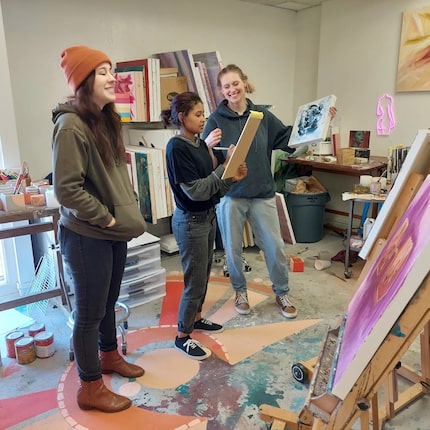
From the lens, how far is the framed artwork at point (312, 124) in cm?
231

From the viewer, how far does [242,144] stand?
1935 mm

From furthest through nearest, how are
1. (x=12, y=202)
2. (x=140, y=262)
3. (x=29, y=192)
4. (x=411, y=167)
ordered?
(x=140, y=262)
(x=29, y=192)
(x=12, y=202)
(x=411, y=167)

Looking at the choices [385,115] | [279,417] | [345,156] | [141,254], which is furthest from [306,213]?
[279,417]

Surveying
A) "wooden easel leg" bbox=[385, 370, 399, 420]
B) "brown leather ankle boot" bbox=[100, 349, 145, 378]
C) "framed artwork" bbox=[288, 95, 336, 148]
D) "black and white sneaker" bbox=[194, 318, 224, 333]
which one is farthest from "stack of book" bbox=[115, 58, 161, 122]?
"wooden easel leg" bbox=[385, 370, 399, 420]

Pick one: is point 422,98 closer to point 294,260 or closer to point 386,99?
point 386,99

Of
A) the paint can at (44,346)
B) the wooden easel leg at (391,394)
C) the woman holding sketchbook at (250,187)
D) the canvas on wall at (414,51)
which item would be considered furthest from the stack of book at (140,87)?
the wooden easel leg at (391,394)

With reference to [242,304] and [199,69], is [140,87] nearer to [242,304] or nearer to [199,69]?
[199,69]

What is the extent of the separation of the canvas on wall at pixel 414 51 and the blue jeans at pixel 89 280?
9.32 feet

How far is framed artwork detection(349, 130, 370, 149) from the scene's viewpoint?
382 cm

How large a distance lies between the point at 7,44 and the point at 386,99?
297 cm

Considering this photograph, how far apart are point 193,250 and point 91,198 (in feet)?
2.10

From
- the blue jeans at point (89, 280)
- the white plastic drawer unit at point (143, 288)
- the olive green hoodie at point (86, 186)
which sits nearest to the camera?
the olive green hoodie at point (86, 186)

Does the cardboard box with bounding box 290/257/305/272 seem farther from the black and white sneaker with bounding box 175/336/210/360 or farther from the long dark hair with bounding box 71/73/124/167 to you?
the long dark hair with bounding box 71/73/124/167

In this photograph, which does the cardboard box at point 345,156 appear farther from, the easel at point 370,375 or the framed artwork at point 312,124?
the easel at point 370,375
